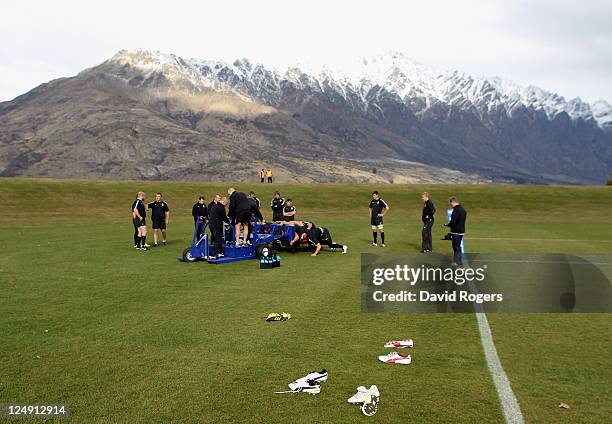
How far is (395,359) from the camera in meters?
8.12

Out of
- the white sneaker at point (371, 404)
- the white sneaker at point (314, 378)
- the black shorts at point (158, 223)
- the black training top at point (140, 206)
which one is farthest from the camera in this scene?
the black shorts at point (158, 223)

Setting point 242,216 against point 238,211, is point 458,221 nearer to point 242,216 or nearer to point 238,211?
point 242,216

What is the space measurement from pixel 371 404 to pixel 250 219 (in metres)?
15.3

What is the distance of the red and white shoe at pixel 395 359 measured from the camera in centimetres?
808

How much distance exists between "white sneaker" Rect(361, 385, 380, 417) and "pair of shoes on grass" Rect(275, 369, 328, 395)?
0.73 m

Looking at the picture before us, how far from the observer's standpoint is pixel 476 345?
9.05 meters

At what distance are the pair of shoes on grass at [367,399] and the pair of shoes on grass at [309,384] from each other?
524mm

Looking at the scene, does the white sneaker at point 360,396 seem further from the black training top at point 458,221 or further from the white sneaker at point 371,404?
the black training top at point 458,221

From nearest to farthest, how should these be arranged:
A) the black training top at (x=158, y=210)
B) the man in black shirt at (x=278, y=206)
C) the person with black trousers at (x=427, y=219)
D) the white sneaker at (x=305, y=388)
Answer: the white sneaker at (x=305, y=388) → the person with black trousers at (x=427, y=219) → the black training top at (x=158, y=210) → the man in black shirt at (x=278, y=206)

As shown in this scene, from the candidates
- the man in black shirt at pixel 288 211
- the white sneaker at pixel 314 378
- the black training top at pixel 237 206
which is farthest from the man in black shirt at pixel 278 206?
the white sneaker at pixel 314 378

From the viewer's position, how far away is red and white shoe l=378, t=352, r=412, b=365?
8078 millimetres

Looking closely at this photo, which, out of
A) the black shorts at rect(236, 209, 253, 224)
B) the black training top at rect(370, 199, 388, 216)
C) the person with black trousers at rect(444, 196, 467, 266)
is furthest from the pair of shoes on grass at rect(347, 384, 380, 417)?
the black training top at rect(370, 199, 388, 216)

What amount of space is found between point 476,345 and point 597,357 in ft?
5.76

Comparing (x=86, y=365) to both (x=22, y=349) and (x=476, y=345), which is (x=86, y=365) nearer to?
(x=22, y=349)
